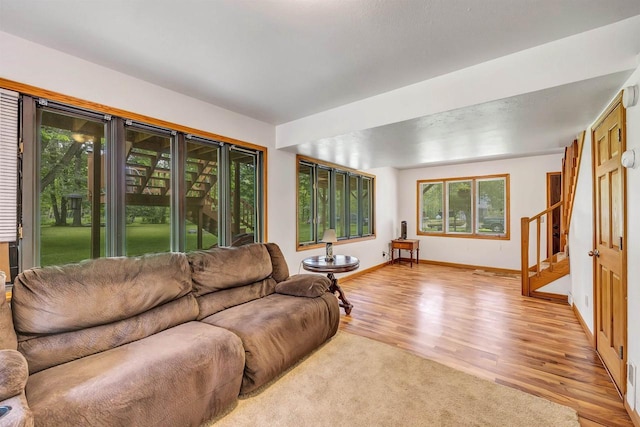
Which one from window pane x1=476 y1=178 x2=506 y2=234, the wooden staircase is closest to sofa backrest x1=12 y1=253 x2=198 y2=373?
the wooden staircase

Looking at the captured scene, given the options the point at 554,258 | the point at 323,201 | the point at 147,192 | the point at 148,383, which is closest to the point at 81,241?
the point at 147,192

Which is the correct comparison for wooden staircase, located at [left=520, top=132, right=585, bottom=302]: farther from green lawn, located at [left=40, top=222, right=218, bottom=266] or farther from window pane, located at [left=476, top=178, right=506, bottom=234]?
green lawn, located at [left=40, top=222, right=218, bottom=266]

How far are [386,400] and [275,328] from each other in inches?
35.9

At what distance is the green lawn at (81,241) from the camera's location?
214cm

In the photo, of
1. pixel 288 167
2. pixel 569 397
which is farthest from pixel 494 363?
pixel 288 167

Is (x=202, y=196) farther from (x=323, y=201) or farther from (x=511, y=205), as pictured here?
(x=511, y=205)

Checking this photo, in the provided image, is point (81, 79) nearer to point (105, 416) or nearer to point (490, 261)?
point (105, 416)

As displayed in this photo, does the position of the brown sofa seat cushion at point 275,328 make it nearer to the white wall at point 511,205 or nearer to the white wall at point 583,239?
the white wall at point 583,239

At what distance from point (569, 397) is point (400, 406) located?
120 centimetres

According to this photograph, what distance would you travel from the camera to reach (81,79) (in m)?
2.21

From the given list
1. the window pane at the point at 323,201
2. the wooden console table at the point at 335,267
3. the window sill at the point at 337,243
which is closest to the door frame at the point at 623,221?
the wooden console table at the point at 335,267

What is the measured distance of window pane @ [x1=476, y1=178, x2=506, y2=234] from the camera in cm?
591

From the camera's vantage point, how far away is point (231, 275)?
250cm

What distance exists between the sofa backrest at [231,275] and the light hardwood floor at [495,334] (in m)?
1.05
